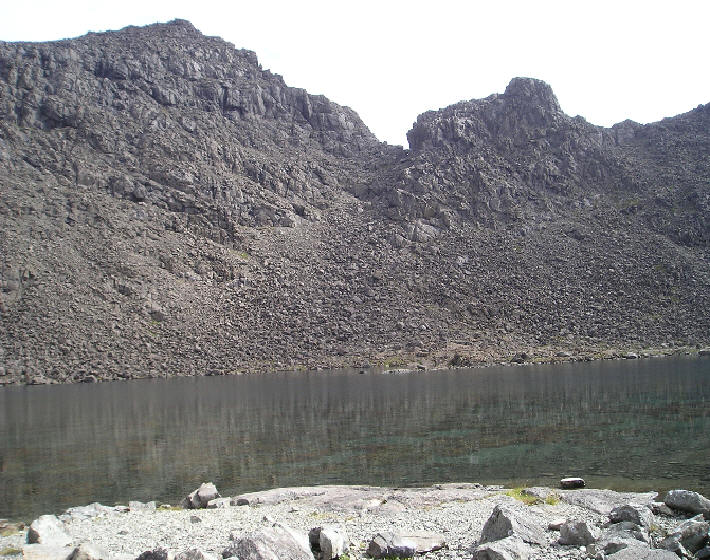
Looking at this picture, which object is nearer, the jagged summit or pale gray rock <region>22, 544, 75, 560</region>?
pale gray rock <region>22, 544, 75, 560</region>

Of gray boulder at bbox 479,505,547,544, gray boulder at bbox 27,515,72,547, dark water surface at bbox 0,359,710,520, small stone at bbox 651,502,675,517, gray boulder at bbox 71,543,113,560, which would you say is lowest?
dark water surface at bbox 0,359,710,520

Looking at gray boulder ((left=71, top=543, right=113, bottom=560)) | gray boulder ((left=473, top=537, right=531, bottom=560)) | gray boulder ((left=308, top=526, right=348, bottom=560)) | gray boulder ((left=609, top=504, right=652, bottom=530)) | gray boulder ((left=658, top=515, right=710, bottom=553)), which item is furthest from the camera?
gray boulder ((left=609, top=504, right=652, bottom=530))

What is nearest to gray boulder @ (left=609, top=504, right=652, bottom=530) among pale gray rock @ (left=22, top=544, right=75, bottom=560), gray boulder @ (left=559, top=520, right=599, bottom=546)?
gray boulder @ (left=559, top=520, right=599, bottom=546)

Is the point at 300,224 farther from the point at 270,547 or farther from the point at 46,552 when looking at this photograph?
the point at 270,547

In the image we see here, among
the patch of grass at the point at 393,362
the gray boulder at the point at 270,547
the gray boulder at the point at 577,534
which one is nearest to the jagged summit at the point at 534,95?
the patch of grass at the point at 393,362

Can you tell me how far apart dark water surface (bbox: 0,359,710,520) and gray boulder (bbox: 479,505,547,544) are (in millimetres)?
10497

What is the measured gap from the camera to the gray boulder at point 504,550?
12.5 m

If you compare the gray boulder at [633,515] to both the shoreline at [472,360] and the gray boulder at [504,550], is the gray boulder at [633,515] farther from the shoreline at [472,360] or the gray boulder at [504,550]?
the shoreline at [472,360]

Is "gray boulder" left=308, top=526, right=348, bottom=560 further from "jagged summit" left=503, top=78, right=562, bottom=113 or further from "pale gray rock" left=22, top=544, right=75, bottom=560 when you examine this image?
"jagged summit" left=503, top=78, right=562, bottom=113

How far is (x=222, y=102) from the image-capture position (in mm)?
156625

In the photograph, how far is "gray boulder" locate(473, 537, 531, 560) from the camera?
12.5 meters

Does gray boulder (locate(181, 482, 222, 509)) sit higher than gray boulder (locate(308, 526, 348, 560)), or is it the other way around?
gray boulder (locate(308, 526, 348, 560))

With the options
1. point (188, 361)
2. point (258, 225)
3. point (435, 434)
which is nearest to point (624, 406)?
point (435, 434)

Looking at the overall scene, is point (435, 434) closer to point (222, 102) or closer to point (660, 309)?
point (660, 309)
